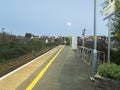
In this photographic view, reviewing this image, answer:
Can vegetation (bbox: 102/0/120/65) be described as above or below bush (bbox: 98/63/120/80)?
above

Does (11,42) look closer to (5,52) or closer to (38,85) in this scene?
(5,52)

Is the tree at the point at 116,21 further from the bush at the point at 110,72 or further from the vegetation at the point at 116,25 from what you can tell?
the bush at the point at 110,72

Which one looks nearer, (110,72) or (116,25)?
(110,72)

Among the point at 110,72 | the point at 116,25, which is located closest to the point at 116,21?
the point at 116,25

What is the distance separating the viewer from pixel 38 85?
38.8 ft

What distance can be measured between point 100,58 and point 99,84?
8.09 metres

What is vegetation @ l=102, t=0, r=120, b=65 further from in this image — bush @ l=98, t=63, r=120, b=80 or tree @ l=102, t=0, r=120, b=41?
bush @ l=98, t=63, r=120, b=80

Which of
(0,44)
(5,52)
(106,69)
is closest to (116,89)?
(106,69)

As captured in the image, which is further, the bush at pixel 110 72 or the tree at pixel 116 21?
the tree at pixel 116 21

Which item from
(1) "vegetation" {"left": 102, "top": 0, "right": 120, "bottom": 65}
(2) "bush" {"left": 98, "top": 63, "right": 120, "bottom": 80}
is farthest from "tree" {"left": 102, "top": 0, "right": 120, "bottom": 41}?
(2) "bush" {"left": 98, "top": 63, "right": 120, "bottom": 80}

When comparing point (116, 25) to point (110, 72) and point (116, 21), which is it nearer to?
point (116, 21)

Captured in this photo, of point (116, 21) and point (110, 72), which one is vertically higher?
point (116, 21)

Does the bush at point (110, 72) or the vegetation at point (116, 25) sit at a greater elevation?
the vegetation at point (116, 25)

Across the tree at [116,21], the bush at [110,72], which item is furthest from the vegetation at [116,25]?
the bush at [110,72]
